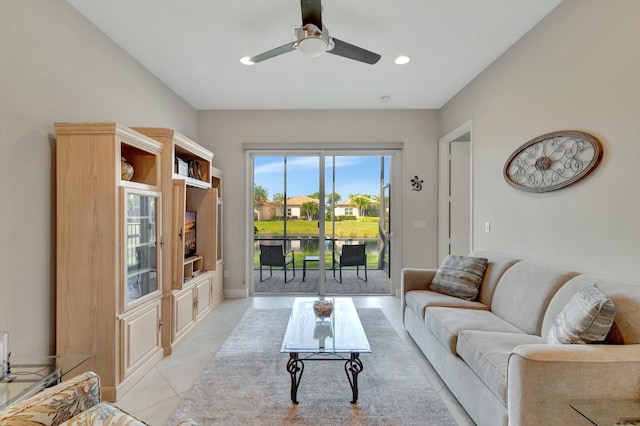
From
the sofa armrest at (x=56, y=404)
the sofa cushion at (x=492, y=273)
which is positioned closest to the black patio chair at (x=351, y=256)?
the sofa cushion at (x=492, y=273)

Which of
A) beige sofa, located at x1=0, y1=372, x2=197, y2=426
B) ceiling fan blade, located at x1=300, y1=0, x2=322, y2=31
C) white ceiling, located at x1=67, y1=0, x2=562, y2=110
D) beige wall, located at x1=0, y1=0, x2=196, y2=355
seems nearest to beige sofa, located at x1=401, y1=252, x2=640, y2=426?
beige sofa, located at x1=0, y1=372, x2=197, y2=426

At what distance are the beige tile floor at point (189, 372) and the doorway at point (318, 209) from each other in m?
1.05

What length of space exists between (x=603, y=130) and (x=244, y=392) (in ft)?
9.87

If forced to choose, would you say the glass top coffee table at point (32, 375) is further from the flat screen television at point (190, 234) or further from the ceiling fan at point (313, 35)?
the ceiling fan at point (313, 35)

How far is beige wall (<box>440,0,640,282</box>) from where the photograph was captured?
175cm

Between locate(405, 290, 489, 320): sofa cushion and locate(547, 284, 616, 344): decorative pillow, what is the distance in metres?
0.97

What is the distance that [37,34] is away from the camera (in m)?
1.91

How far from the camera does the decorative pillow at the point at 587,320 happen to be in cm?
144

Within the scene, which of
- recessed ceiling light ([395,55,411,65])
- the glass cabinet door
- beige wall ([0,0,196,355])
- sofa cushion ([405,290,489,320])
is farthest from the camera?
recessed ceiling light ([395,55,411,65])

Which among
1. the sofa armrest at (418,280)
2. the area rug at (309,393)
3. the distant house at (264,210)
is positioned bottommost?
the area rug at (309,393)

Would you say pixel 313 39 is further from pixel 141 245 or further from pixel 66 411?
pixel 66 411

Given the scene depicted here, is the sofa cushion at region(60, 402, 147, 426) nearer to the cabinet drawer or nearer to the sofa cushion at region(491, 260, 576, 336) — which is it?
the cabinet drawer

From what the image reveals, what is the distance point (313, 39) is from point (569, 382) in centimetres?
237

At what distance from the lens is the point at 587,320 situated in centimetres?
146
